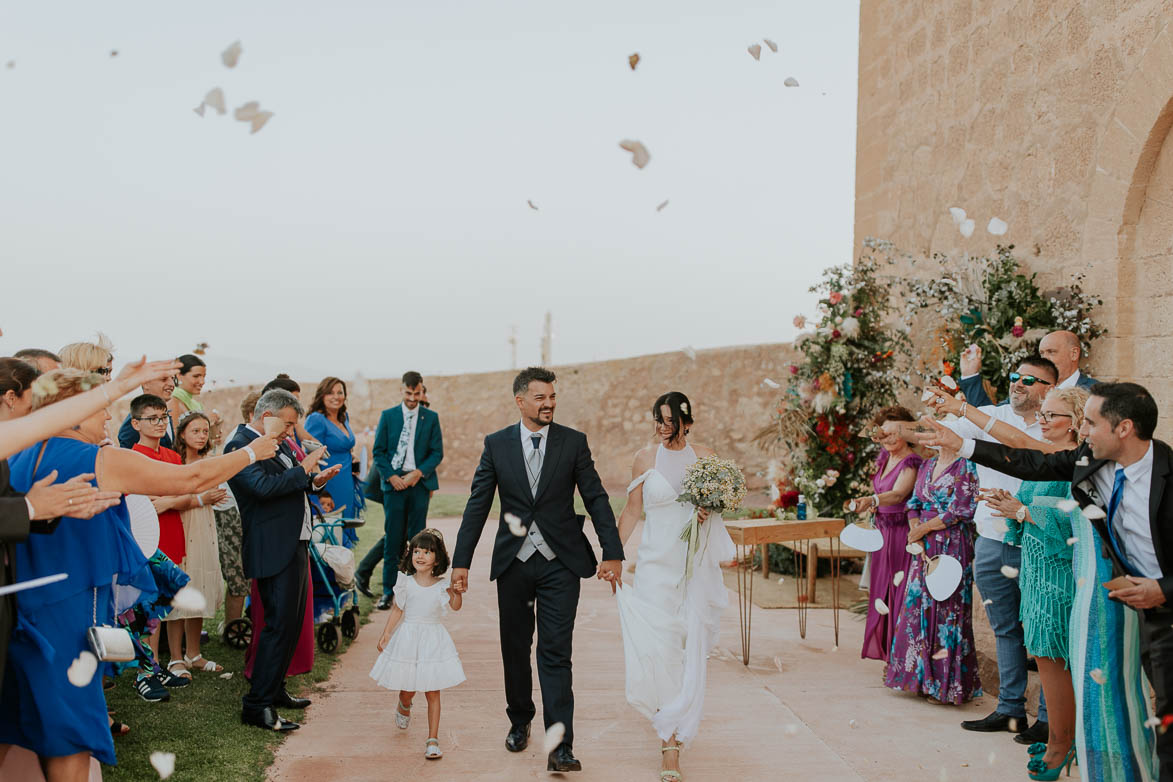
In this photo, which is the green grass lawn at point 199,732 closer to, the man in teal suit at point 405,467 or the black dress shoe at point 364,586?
the man in teal suit at point 405,467

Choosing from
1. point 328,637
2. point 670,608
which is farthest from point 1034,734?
point 328,637

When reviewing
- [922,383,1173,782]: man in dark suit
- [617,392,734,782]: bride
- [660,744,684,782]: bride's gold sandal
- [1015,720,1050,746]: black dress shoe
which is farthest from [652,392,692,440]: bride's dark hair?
[1015,720,1050,746]: black dress shoe

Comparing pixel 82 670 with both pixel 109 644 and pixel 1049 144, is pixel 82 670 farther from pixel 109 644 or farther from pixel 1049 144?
pixel 1049 144

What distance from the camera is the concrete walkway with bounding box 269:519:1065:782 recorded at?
468cm

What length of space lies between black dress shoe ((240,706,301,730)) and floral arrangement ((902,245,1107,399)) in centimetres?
523

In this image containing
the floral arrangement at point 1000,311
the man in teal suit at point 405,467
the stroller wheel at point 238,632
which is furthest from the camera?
the man in teal suit at point 405,467

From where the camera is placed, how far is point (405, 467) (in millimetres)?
8602

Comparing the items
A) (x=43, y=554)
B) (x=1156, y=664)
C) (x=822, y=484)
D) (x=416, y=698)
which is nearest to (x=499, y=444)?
(x=416, y=698)

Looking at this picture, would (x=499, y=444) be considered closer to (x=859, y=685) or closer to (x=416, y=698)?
(x=416, y=698)

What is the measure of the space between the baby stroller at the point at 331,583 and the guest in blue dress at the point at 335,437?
2.05ft

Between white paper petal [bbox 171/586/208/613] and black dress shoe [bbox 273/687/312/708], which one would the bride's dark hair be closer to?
black dress shoe [bbox 273/687/312/708]

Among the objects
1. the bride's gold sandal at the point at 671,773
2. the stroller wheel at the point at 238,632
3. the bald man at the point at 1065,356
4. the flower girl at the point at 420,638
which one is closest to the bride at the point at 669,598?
the bride's gold sandal at the point at 671,773

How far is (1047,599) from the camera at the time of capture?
4.57 m

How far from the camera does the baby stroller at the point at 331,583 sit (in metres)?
6.57
